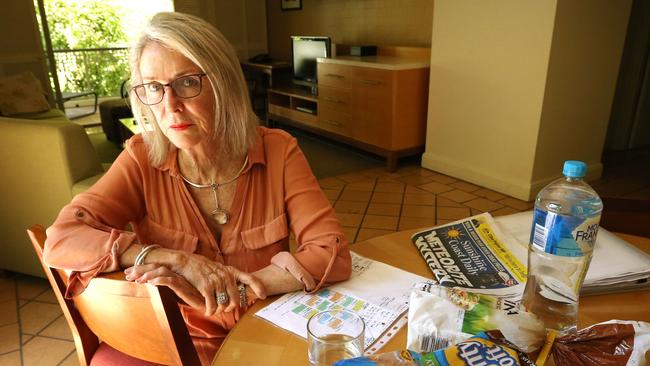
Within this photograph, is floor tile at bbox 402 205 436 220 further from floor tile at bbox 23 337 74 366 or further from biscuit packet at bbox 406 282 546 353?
biscuit packet at bbox 406 282 546 353

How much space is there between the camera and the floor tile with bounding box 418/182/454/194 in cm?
333

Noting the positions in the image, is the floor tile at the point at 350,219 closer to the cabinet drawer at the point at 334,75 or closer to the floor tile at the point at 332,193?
the floor tile at the point at 332,193

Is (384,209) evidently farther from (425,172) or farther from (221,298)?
(221,298)

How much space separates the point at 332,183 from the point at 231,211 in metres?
2.46

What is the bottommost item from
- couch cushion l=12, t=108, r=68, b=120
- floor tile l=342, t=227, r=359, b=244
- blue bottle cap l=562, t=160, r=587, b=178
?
floor tile l=342, t=227, r=359, b=244

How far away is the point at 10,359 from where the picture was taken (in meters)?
1.75

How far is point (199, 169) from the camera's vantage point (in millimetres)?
1131

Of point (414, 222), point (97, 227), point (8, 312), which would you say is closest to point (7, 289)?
point (8, 312)

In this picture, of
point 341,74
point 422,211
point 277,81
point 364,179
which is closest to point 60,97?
point 277,81

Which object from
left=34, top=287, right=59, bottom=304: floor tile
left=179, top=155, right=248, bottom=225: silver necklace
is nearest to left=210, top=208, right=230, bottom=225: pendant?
left=179, top=155, right=248, bottom=225: silver necklace

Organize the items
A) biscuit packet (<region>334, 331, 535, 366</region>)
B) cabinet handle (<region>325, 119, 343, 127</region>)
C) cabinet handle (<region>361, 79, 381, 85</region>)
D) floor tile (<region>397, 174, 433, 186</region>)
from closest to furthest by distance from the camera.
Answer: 1. biscuit packet (<region>334, 331, 535, 366</region>)
2. floor tile (<region>397, 174, 433, 186</region>)
3. cabinet handle (<region>361, 79, 381, 85</region>)
4. cabinet handle (<region>325, 119, 343, 127</region>)

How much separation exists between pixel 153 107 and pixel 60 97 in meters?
5.73

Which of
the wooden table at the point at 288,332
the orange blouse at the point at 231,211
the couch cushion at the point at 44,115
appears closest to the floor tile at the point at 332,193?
the orange blouse at the point at 231,211

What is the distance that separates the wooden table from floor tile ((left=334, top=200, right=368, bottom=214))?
6.52 feet
